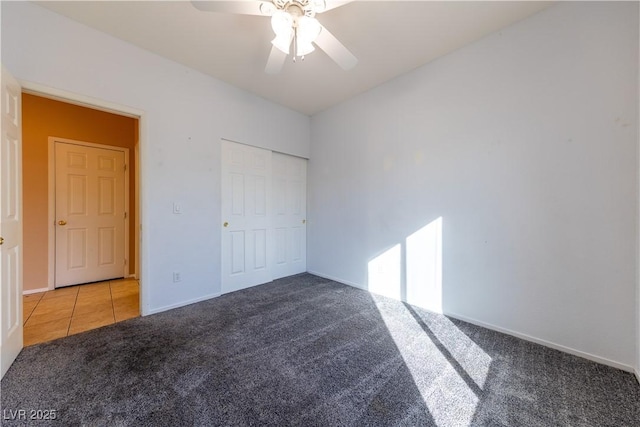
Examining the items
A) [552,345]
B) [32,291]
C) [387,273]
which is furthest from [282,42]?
[32,291]

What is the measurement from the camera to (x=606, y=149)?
1786 mm

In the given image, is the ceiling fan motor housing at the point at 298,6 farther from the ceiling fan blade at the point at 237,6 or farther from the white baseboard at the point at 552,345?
the white baseboard at the point at 552,345

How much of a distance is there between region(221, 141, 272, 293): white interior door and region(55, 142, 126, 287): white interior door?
2074 mm

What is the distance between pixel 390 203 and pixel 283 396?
7.65 feet

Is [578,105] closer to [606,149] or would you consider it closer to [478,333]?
[606,149]

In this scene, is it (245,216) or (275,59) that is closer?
(275,59)

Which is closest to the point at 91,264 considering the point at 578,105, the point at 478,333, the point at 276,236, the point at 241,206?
the point at 241,206

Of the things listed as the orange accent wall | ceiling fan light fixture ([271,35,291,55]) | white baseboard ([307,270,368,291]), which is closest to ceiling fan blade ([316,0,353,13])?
ceiling fan light fixture ([271,35,291,55])

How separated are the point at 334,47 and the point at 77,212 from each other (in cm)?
419

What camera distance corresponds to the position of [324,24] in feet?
7.11

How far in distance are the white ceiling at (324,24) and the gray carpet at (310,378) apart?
9.11ft

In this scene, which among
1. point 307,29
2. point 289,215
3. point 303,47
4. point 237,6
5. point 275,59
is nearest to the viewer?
point 237,6

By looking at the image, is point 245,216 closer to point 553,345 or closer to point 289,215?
point 289,215

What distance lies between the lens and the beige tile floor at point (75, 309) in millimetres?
2240
